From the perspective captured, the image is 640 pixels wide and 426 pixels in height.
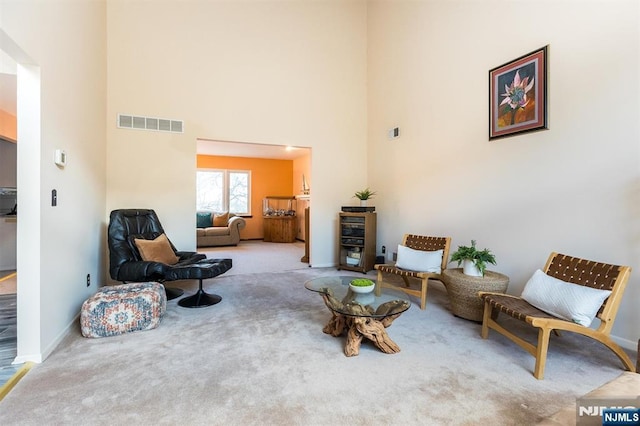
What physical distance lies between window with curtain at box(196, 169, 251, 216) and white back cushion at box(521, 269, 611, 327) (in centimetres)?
769

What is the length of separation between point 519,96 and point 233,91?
12.1 ft

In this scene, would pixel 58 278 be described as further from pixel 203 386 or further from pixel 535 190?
pixel 535 190

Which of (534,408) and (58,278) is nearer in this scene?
(534,408)

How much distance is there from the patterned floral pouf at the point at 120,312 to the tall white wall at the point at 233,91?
1.80 m

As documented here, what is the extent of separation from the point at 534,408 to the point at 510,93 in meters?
2.82

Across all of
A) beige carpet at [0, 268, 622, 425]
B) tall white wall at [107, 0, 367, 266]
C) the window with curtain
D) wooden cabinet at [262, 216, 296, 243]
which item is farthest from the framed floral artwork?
the window with curtain

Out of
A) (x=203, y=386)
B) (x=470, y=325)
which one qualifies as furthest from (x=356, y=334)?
(x=470, y=325)

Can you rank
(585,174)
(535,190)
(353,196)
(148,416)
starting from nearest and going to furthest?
(148,416)
(585,174)
(535,190)
(353,196)

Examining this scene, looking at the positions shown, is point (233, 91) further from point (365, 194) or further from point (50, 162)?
point (50, 162)

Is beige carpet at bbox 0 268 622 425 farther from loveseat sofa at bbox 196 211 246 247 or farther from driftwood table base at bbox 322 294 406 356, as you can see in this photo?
loveseat sofa at bbox 196 211 246 247

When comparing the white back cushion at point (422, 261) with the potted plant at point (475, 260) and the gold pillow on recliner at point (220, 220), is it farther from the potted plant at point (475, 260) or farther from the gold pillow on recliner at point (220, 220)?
the gold pillow on recliner at point (220, 220)

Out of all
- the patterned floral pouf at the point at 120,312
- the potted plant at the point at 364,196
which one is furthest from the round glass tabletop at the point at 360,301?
the potted plant at the point at 364,196

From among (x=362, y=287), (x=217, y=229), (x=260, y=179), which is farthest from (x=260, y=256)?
(x=362, y=287)

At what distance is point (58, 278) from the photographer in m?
2.36
